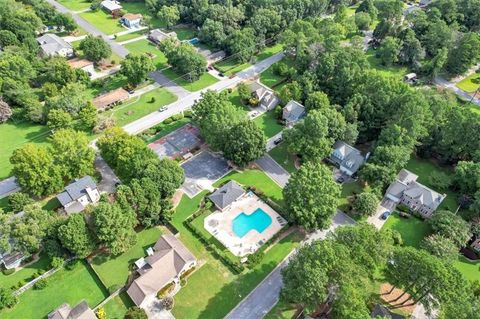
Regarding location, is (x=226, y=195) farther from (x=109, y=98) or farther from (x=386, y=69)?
(x=386, y=69)

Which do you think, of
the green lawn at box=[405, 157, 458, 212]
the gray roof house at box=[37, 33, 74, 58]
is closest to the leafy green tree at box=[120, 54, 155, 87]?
the gray roof house at box=[37, 33, 74, 58]

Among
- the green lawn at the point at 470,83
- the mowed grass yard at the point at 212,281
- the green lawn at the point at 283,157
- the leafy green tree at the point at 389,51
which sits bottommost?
the mowed grass yard at the point at 212,281

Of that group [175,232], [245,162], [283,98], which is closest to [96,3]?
[283,98]

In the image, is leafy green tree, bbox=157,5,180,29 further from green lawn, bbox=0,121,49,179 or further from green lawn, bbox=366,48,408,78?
green lawn, bbox=366,48,408,78

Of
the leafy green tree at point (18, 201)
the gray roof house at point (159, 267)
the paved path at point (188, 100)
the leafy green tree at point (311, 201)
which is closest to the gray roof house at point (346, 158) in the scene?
the leafy green tree at point (311, 201)

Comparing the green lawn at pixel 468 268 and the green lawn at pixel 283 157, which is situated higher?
the green lawn at pixel 468 268

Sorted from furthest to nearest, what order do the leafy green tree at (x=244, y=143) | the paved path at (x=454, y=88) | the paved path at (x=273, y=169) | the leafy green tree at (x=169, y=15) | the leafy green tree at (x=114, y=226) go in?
1. the leafy green tree at (x=169, y=15)
2. the paved path at (x=454, y=88)
3. the paved path at (x=273, y=169)
4. the leafy green tree at (x=244, y=143)
5. the leafy green tree at (x=114, y=226)

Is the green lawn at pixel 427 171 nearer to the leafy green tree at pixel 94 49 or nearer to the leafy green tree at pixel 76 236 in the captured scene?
the leafy green tree at pixel 76 236
